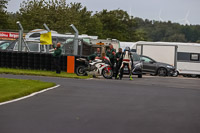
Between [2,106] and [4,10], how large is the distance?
56.9 m

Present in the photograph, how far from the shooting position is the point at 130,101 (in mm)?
11891

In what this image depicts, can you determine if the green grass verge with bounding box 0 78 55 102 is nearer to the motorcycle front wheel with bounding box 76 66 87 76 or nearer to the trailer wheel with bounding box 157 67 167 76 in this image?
the motorcycle front wheel with bounding box 76 66 87 76

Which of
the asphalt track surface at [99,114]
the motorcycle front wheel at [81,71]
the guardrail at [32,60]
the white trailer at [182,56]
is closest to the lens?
the asphalt track surface at [99,114]

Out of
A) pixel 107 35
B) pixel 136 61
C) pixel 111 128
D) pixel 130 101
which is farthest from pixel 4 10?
pixel 111 128

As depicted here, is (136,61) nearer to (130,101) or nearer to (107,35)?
(130,101)

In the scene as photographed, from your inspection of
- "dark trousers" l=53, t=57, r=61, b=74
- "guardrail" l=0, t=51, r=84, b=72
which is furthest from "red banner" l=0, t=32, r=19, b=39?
"dark trousers" l=53, t=57, r=61, b=74

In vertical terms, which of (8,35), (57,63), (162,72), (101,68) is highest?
(8,35)

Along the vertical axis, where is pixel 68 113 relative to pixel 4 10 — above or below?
below

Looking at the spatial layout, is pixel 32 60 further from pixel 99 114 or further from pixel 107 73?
pixel 99 114

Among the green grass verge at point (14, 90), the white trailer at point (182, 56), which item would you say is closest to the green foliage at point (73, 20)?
the white trailer at point (182, 56)

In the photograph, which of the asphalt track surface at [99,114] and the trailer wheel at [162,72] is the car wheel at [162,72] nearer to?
the trailer wheel at [162,72]

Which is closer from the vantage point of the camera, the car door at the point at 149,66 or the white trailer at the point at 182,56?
the car door at the point at 149,66

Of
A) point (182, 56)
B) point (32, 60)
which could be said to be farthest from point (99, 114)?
point (182, 56)

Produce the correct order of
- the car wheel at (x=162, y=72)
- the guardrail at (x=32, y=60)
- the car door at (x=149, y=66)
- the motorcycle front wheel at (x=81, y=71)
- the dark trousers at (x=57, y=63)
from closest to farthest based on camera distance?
the motorcycle front wheel at (x=81, y=71), the dark trousers at (x=57, y=63), the guardrail at (x=32, y=60), the car door at (x=149, y=66), the car wheel at (x=162, y=72)
